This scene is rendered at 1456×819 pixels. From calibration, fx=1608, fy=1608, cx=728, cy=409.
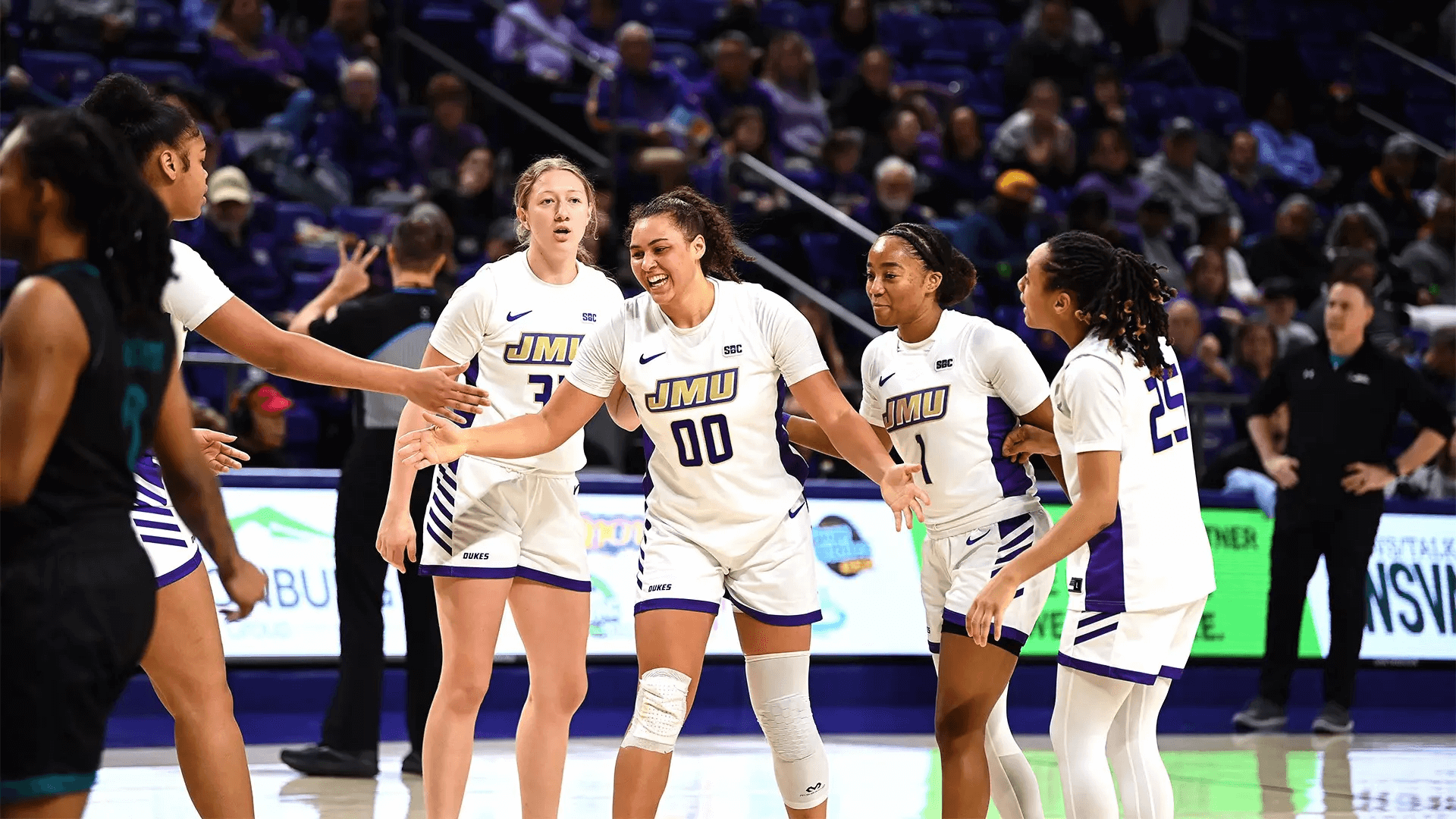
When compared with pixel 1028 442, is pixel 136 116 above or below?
above

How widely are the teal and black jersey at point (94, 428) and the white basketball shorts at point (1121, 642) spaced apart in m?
2.48

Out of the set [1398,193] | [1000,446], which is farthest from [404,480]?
[1398,193]

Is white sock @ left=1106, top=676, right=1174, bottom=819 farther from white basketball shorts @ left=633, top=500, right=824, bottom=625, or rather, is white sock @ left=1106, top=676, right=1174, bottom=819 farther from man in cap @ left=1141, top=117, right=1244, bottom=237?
man in cap @ left=1141, top=117, right=1244, bottom=237

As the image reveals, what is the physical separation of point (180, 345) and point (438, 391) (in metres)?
0.67

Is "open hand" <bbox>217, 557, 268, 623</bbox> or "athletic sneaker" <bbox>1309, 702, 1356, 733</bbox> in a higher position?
"open hand" <bbox>217, 557, 268, 623</bbox>

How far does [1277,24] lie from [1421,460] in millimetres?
10249

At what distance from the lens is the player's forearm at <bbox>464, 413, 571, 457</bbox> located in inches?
183

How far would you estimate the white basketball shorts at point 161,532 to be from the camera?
413cm

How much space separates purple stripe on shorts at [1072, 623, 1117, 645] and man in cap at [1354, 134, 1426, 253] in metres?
12.5

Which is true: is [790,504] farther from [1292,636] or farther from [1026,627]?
[1292,636]

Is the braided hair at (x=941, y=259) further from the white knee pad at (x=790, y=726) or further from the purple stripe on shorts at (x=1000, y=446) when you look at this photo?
the white knee pad at (x=790, y=726)

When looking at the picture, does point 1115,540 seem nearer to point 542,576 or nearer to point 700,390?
point 700,390

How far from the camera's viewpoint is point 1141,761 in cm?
445

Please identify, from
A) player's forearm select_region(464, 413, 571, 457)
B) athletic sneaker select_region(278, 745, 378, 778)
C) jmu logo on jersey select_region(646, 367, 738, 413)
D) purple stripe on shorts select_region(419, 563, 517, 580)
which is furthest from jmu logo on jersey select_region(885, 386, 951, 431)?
athletic sneaker select_region(278, 745, 378, 778)
